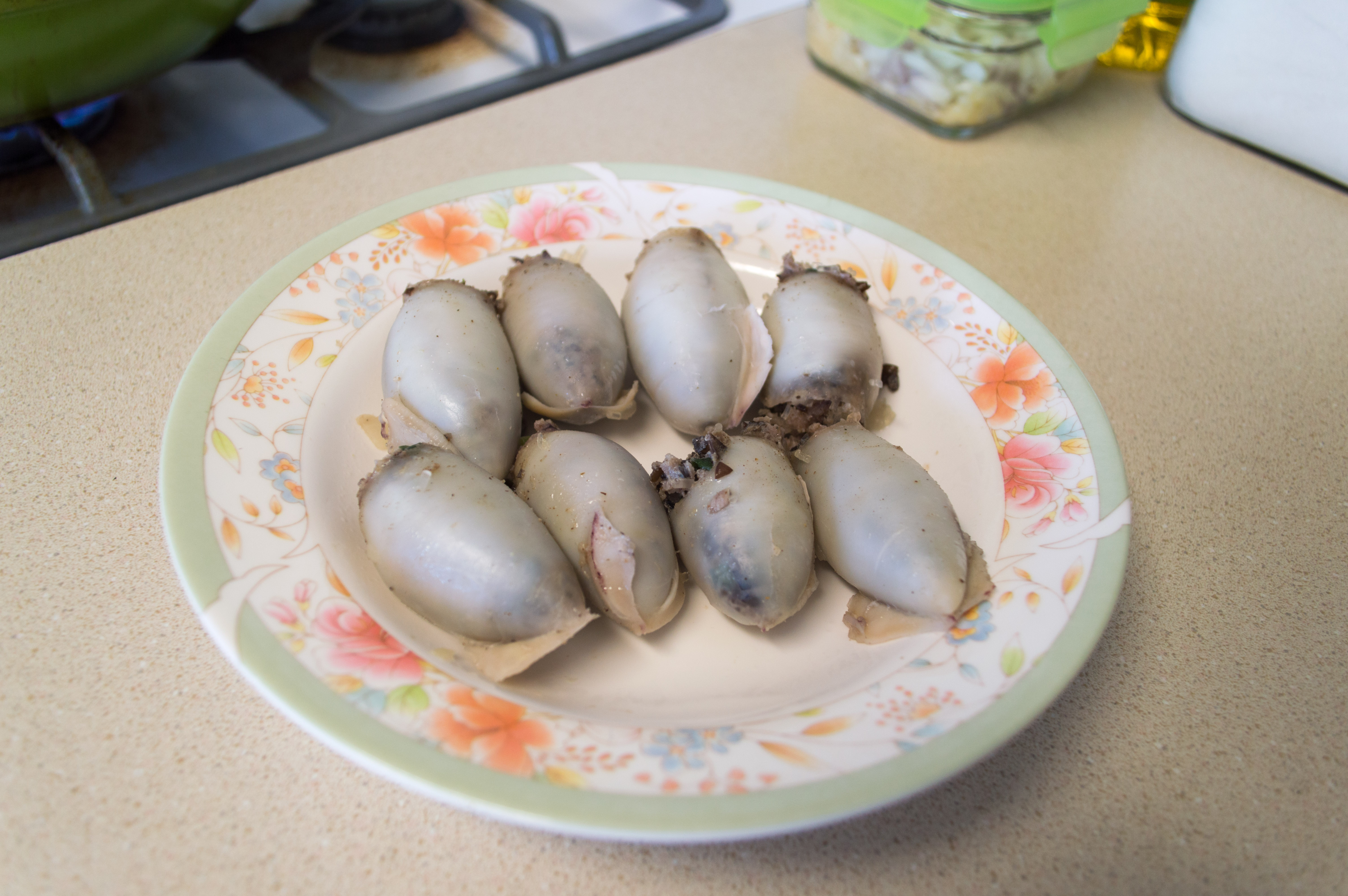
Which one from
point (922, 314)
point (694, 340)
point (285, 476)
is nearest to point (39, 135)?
point (285, 476)

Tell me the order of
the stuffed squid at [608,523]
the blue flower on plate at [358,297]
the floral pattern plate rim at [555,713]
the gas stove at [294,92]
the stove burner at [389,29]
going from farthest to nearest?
the stove burner at [389,29] → the gas stove at [294,92] → the blue flower on plate at [358,297] → the stuffed squid at [608,523] → the floral pattern plate rim at [555,713]

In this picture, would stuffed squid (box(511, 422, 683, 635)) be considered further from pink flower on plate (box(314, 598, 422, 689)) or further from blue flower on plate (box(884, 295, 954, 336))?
blue flower on plate (box(884, 295, 954, 336))

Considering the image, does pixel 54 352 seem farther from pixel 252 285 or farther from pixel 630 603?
pixel 630 603

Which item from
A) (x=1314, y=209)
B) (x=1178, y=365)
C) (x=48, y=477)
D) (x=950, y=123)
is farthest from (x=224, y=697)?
(x=1314, y=209)

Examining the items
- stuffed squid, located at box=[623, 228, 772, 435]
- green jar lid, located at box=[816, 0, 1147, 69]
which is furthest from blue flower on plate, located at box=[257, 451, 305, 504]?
green jar lid, located at box=[816, 0, 1147, 69]

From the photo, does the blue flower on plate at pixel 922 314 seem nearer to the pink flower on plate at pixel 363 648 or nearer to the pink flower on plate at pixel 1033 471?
the pink flower on plate at pixel 1033 471

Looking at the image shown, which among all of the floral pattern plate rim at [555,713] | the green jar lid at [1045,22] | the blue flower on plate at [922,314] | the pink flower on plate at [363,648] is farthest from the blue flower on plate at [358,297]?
the green jar lid at [1045,22]

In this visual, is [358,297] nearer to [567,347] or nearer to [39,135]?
[567,347]
